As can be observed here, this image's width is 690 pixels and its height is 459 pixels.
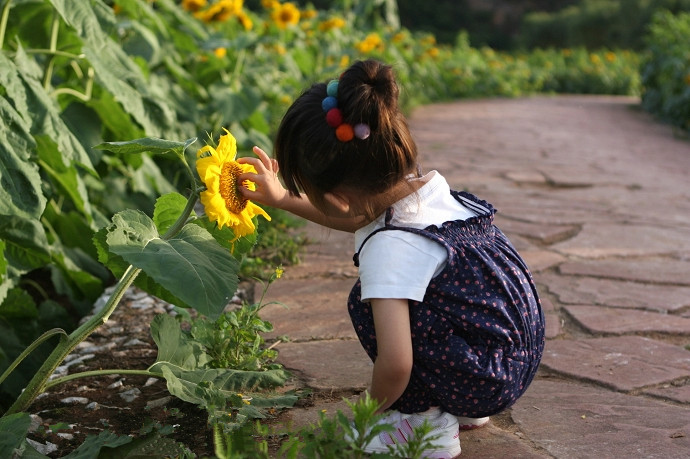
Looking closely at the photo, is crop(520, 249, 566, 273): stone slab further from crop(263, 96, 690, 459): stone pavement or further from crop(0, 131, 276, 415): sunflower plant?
crop(0, 131, 276, 415): sunflower plant

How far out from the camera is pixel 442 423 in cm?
184

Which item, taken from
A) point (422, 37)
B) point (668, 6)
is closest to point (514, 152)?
point (422, 37)

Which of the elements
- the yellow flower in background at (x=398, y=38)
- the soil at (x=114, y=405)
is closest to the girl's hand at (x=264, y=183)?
the soil at (x=114, y=405)

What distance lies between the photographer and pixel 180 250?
1.67 metres

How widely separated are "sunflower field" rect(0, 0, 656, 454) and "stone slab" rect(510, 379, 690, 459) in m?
0.76

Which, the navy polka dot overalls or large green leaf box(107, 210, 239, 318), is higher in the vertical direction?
large green leaf box(107, 210, 239, 318)

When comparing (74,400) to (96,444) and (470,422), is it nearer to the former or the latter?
(96,444)

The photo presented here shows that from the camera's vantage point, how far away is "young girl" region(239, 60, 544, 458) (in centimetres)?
173

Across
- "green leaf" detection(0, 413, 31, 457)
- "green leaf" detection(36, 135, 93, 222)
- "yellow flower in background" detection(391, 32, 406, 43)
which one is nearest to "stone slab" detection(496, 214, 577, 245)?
"green leaf" detection(36, 135, 93, 222)

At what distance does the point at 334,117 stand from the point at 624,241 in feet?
7.91

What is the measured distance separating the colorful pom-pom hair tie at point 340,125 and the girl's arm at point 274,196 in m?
0.19

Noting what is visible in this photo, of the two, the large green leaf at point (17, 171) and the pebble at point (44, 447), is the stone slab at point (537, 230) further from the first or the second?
the pebble at point (44, 447)

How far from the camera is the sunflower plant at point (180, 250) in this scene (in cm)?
158

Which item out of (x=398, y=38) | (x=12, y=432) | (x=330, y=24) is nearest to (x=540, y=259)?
(x=12, y=432)
